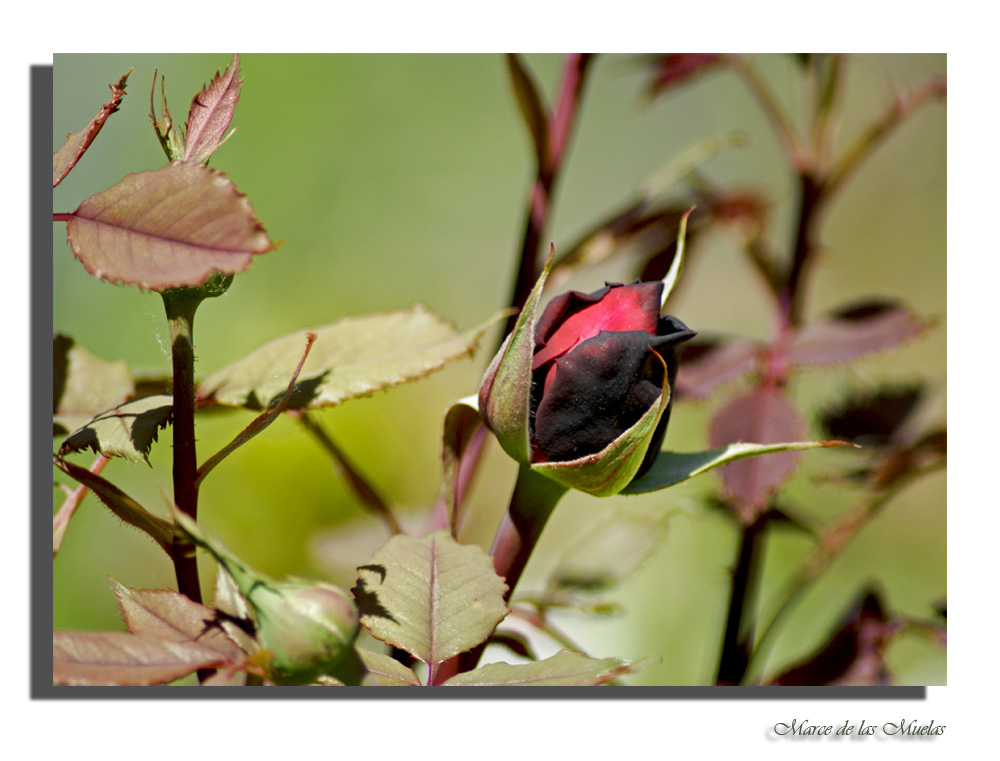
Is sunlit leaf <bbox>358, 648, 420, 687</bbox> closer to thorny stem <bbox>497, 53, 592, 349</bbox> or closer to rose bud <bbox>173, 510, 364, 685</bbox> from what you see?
rose bud <bbox>173, 510, 364, 685</bbox>

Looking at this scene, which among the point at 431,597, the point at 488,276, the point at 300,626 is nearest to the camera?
the point at 300,626

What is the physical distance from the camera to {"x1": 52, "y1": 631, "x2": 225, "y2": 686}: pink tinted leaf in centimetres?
32

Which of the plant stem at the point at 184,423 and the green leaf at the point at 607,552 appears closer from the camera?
the plant stem at the point at 184,423

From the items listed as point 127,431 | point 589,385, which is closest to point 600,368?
point 589,385

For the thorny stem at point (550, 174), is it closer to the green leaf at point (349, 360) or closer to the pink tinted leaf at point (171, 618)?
the green leaf at point (349, 360)

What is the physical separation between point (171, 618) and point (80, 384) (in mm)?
224

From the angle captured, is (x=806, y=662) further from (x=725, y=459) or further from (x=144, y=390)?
(x=144, y=390)

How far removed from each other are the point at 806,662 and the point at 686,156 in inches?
19.0

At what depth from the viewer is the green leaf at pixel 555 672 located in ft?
1.18

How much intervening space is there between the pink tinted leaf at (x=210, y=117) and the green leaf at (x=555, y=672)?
10.4 inches

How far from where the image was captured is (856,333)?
0.85 metres

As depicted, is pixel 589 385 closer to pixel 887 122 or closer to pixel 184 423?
pixel 184 423

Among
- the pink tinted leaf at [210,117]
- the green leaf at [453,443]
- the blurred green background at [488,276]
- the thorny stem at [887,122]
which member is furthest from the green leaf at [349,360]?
the thorny stem at [887,122]
